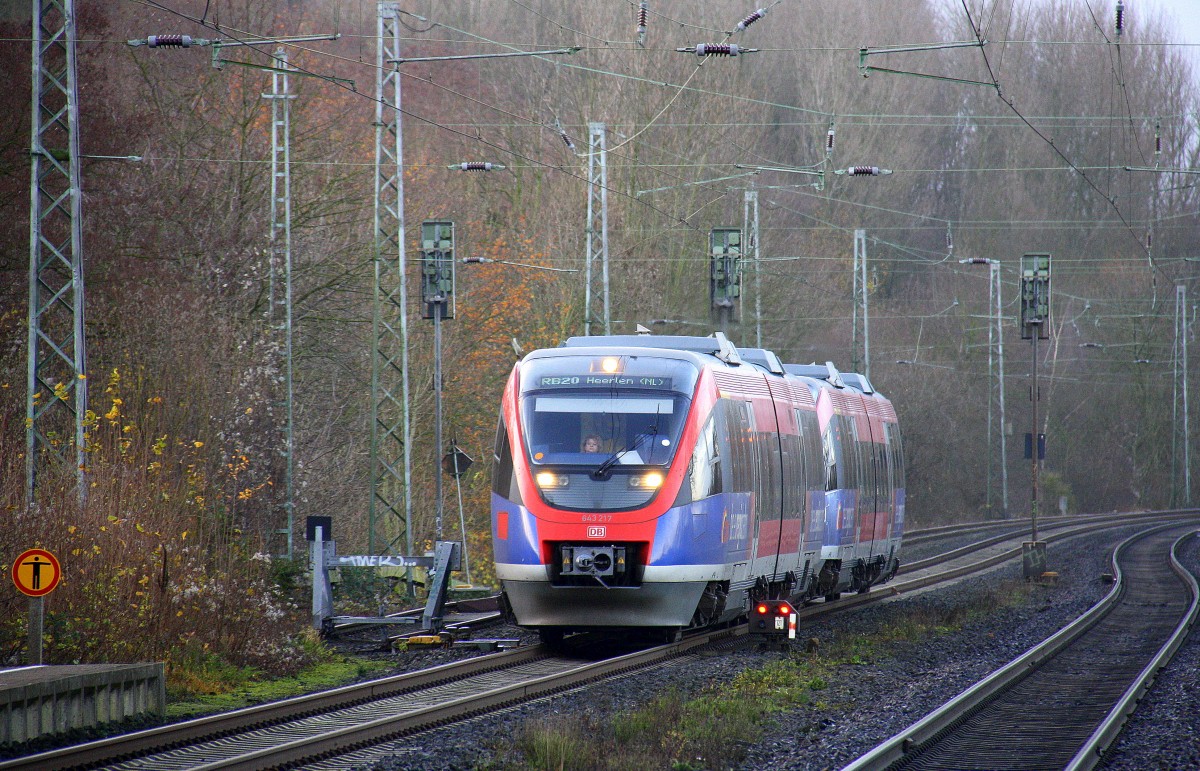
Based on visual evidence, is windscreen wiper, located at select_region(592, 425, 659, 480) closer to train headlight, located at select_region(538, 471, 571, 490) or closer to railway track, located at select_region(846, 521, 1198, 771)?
train headlight, located at select_region(538, 471, 571, 490)

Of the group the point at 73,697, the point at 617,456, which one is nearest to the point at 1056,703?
the point at 617,456

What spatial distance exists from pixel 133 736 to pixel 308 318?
21.9 m

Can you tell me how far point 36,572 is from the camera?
12180 millimetres

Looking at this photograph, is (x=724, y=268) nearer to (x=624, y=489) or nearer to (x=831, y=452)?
(x=831, y=452)

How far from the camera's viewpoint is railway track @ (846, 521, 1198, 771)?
11.1 meters

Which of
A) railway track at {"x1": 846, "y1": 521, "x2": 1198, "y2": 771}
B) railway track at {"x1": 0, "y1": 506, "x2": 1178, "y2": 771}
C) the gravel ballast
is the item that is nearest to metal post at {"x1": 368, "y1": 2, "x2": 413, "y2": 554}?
the gravel ballast

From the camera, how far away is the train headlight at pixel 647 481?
16391 mm

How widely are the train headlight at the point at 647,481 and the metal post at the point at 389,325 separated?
8.82 metres

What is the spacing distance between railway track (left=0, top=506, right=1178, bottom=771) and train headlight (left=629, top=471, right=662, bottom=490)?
1.80 metres

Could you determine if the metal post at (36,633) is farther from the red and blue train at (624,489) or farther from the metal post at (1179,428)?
the metal post at (1179,428)

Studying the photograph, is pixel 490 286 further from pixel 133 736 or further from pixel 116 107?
pixel 133 736

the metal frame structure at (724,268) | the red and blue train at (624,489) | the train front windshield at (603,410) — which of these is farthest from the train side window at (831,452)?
the train front windshield at (603,410)

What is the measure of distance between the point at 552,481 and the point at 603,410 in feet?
3.17

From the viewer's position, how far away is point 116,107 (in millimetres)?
27750
